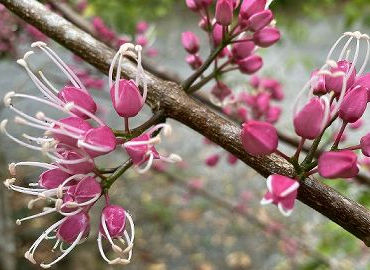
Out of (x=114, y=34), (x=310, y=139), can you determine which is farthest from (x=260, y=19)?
(x=114, y=34)

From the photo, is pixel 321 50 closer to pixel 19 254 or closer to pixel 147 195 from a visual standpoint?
pixel 147 195

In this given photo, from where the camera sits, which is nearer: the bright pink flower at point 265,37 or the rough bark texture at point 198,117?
the rough bark texture at point 198,117

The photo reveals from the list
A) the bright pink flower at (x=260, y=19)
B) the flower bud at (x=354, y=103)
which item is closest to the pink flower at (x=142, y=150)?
the flower bud at (x=354, y=103)

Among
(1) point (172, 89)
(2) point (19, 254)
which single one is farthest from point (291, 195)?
(2) point (19, 254)

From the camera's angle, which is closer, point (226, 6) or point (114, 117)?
point (226, 6)

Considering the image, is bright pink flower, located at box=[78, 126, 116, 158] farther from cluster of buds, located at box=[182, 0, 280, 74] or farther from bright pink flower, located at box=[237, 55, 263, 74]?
bright pink flower, located at box=[237, 55, 263, 74]

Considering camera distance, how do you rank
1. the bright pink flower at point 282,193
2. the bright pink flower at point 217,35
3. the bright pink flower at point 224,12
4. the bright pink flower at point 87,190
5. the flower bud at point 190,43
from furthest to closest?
the flower bud at point 190,43
the bright pink flower at point 217,35
the bright pink flower at point 224,12
the bright pink flower at point 87,190
the bright pink flower at point 282,193

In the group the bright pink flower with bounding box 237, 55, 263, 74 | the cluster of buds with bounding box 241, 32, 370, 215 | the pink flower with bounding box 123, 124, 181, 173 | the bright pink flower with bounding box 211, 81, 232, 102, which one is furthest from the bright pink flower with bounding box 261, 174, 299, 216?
the bright pink flower with bounding box 211, 81, 232, 102

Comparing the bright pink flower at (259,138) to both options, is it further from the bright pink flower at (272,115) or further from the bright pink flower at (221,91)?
the bright pink flower at (272,115)
